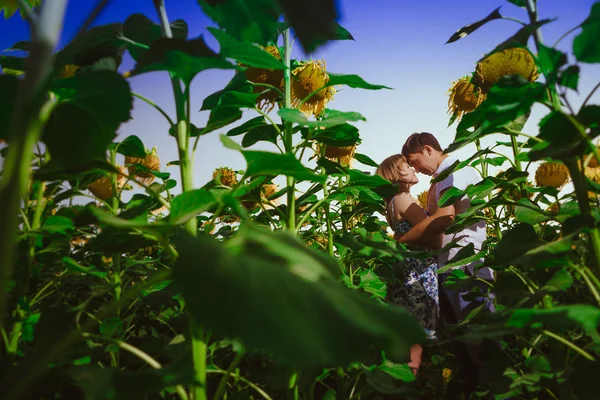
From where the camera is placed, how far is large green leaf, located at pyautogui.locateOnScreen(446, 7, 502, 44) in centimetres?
74

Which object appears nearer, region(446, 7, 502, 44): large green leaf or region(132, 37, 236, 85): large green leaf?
region(132, 37, 236, 85): large green leaf

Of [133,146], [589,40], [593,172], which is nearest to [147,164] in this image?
[133,146]

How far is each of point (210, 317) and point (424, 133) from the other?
7.38 ft

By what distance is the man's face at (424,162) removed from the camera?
228 cm

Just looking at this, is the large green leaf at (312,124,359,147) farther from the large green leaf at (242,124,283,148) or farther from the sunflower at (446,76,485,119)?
the sunflower at (446,76,485,119)

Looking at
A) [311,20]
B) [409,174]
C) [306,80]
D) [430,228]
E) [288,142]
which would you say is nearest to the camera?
[311,20]

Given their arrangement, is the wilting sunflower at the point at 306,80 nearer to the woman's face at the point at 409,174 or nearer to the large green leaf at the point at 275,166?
the large green leaf at the point at 275,166

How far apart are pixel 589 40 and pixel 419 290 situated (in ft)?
5.46

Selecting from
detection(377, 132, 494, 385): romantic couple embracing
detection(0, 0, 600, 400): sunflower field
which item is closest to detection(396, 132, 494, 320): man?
detection(377, 132, 494, 385): romantic couple embracing

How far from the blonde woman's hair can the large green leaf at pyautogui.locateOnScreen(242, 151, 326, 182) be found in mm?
1726

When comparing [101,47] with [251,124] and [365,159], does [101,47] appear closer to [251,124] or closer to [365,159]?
[251,124]

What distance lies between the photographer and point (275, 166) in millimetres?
528

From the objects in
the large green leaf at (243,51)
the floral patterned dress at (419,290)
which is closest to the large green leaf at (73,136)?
the large green leaf at (243,51)

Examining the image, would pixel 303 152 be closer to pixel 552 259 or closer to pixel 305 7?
pixel 552 259
